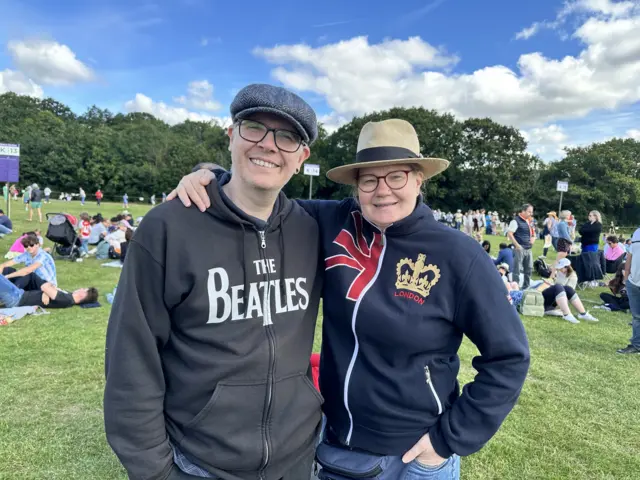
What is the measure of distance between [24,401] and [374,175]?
4.54 m

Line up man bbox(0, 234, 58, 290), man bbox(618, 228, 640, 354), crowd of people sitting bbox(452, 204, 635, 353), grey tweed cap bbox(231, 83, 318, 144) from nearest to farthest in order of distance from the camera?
grey tweed cap bbox(231, 83, 318, 144) < man bbox(618, 228, 640, 354) < man bbox(0, 234, 58, 290) < crowd of people sitting bbox(452, 204, 635, 353)

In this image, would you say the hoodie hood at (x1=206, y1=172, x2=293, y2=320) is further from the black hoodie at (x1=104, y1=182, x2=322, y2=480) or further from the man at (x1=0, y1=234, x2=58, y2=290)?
the man at (x1=0, y1=234, x2=58, y2=290)

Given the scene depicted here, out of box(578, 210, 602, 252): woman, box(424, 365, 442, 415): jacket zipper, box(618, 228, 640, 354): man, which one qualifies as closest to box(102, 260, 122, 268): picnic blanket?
box(424, 365, 442, 415): jacket zipper

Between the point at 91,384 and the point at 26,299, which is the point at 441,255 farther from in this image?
the point at 26,299

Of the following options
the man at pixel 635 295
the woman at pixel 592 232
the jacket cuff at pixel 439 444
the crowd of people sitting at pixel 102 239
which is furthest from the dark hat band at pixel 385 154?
the woman at pixel 592 232

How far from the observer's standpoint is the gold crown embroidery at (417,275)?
5.48 feet

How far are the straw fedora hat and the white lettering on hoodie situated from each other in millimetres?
643

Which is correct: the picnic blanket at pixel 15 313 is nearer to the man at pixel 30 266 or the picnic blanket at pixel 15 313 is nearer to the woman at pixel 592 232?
the man at pixel 30 266

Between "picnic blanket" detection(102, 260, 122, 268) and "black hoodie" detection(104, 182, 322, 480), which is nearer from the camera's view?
"black hoodie" detection(104, 182, 322, 480)

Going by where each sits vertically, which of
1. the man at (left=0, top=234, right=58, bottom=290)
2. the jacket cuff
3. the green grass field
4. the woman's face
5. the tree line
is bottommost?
the green grass field

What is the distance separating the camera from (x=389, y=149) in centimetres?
182

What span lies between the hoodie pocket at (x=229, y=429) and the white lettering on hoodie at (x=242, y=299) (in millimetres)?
261

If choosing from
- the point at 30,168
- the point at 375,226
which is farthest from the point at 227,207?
→ the point at 30,168

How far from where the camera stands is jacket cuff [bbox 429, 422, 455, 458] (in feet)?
5.43
